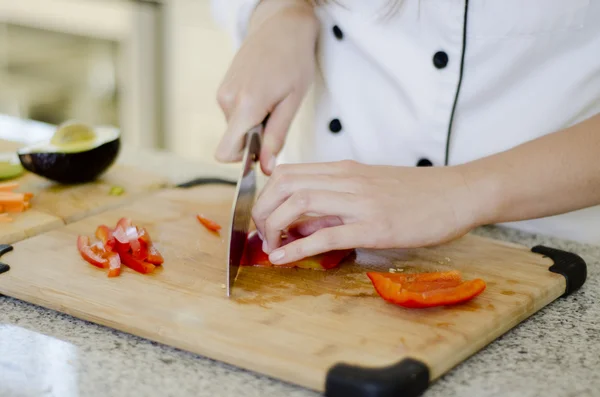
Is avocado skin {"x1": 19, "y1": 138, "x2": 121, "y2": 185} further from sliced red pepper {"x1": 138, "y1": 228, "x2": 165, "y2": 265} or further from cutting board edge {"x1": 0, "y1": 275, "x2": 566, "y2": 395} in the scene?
cutting board edge {"x1": 0, "y1": 275, "x2": 566, "y2": 395}

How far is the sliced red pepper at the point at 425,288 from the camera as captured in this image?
1.05 m

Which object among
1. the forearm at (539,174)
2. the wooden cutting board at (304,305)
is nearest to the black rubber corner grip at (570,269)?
the wooden cutting board at (304,305)

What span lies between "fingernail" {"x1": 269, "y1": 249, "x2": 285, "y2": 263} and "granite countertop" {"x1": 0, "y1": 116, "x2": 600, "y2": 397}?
0.22 metres

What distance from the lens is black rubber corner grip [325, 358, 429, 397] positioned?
87 centimetres

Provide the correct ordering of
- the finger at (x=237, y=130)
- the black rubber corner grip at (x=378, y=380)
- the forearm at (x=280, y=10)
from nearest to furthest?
1. the black rubber corner grip at (x=378, y=380)
2. the finger at (x=237, y=130)
3. the forearm at (x=280, y=10)

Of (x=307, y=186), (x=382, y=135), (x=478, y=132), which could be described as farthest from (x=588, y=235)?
(x=307, y=186)

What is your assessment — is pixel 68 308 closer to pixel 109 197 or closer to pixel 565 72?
pixel 109 197

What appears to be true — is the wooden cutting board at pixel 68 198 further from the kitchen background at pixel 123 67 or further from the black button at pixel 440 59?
the kitchen background at pixel 123 67

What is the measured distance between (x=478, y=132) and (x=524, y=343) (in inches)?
20.5

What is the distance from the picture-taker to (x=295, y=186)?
46.4 inches

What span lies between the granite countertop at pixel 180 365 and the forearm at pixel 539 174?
0.17m

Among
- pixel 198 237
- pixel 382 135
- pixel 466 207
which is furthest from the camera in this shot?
pixel 382 135

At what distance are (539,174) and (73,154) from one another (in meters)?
0.90

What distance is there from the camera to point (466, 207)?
3.77ft
